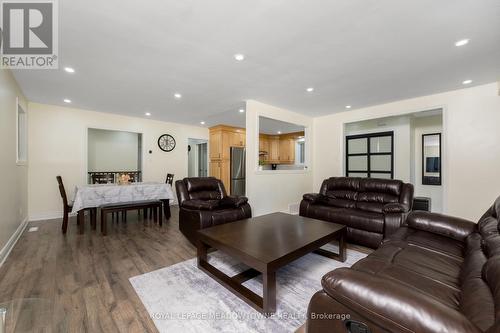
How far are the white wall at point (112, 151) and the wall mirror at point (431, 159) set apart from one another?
7.81 m

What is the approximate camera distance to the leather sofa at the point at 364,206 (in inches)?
109

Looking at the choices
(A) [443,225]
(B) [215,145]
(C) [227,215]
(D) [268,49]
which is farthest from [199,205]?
(B) [215,145]

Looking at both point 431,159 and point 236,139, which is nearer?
point 431,159

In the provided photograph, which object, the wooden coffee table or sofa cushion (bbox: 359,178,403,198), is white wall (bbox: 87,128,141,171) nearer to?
the wooden coffee table

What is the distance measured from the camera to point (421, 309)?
0.77m

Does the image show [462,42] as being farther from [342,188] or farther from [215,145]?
[215,145]

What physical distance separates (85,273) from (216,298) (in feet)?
4.84

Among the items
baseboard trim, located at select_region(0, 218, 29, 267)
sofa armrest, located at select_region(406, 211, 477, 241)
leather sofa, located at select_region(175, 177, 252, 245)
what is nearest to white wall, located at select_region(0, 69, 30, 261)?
baseboard trim, located at select_region(0, 218, 29, 267)

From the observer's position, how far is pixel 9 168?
2.87 meters

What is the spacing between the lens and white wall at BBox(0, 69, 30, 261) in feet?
8.38

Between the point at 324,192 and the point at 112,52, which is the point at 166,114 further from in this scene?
the point at 324,192

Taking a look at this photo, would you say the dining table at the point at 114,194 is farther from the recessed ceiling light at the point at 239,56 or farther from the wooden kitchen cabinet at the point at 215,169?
the recessed ceiling light at the point at 239,56

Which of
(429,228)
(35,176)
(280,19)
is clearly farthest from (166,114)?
(429,228)

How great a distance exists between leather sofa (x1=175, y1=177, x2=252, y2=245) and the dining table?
1.16 metres
